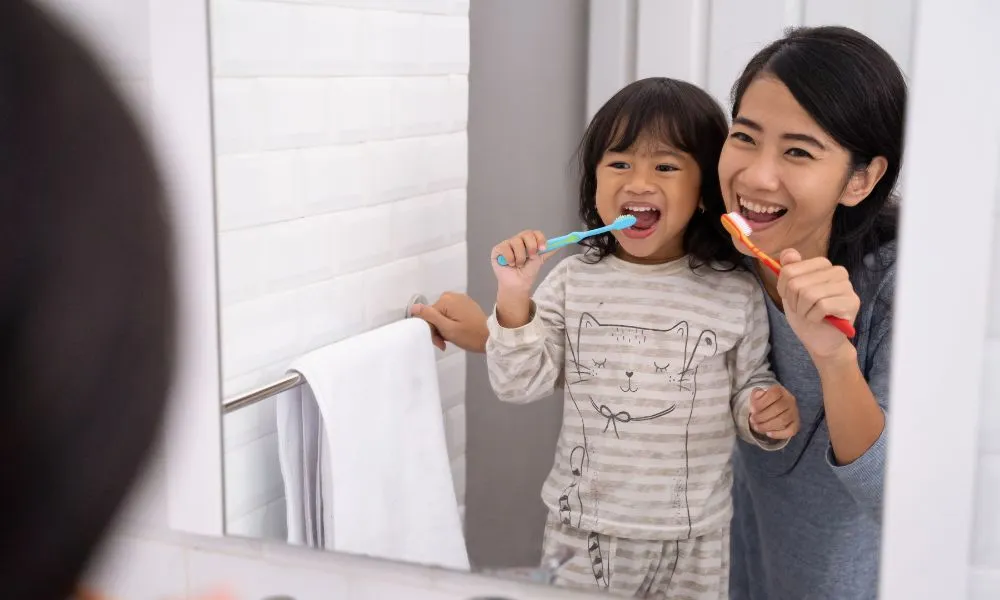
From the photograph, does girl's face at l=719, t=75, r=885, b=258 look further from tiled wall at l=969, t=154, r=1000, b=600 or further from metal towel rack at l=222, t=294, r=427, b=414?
metal towel rack at l=222, t=294, r=427, b=414

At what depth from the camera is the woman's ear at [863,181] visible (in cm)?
69

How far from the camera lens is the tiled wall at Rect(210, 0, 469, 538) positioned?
843 millimetres

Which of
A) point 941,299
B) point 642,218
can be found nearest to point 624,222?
point 642,218

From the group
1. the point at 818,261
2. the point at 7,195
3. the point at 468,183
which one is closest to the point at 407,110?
the point at 468,183

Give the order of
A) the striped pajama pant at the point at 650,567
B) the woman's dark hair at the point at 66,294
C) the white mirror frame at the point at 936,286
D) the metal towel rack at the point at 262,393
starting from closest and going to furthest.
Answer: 1. the woman's dark hair at the point at 66,294
2. the white mirror frame at the point at 936,286
3. the striped pajama pant at the point at 650,567
4. the metal towel rack at the point at 262,393

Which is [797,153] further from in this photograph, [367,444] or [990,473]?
[367,444]

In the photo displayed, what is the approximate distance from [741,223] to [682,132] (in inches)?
3.1

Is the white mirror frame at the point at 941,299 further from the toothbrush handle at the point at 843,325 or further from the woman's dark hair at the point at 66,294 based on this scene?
the woman's dark hair at the point at 66,294

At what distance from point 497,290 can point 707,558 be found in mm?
261

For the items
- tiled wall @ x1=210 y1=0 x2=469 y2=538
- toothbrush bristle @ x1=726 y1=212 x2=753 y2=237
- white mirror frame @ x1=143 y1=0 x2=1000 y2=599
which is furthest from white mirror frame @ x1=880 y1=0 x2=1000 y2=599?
tiled wall @ x1=210 y1=0 x2=469 y2=538

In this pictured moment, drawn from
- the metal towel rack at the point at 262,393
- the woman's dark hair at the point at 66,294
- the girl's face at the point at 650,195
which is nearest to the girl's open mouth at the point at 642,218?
the girl's face at the point at 650,195

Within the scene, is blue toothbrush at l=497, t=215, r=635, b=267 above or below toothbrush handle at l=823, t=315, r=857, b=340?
above

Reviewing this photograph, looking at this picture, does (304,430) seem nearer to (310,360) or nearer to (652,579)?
(310,360)

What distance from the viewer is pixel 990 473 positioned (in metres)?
0.69
